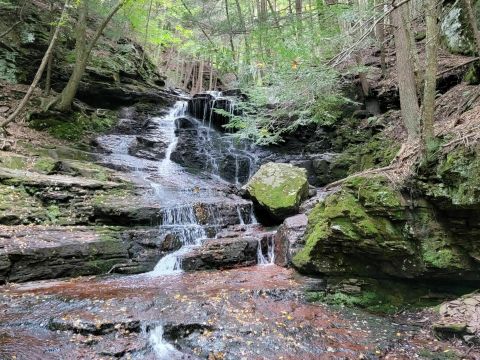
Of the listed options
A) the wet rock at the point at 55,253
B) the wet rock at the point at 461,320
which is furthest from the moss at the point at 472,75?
the wet rock at the point at 55,253

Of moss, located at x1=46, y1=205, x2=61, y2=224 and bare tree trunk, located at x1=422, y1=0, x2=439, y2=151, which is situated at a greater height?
bare tree trunk, located at x1=422, y1=0, x2=439, y2=151

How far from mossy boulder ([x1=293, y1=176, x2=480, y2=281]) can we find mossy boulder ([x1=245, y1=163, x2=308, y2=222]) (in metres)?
2.98

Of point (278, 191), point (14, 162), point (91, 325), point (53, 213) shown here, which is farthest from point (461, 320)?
point (14, 162)

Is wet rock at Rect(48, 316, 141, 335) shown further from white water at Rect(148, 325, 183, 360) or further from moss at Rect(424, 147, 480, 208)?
moss at Rect(424, 147, 480, 208)

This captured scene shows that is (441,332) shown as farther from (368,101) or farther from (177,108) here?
(177,108)

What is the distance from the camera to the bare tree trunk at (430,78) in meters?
5.52

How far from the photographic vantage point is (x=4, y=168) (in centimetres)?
916

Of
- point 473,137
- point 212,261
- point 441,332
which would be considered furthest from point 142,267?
point 473,137

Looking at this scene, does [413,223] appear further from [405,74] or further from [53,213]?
[53,213]

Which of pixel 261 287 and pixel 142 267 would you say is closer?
pixel 261 287

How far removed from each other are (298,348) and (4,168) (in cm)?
851

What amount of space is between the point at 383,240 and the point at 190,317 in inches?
127

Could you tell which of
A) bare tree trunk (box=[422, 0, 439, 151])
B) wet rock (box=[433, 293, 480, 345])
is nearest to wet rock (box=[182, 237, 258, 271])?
wet rock (box=[433, 293, 480, 345])

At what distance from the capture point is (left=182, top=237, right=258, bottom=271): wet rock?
771cm
